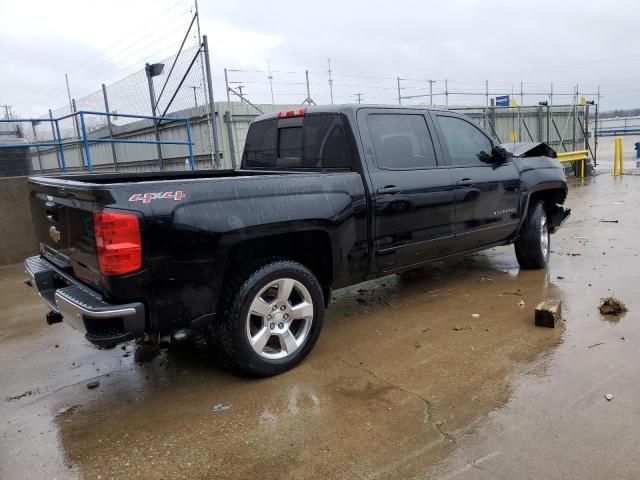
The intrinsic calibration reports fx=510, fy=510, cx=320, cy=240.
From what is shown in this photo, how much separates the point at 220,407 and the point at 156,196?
137 cm

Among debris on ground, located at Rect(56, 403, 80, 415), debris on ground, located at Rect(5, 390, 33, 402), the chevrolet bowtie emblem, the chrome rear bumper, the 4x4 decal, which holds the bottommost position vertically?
debris on ground, located at Rect(56, 403, 80, 415)

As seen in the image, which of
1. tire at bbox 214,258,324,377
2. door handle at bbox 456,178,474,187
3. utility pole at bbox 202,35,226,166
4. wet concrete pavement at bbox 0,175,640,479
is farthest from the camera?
utility pole at bbox 202,35,226,166

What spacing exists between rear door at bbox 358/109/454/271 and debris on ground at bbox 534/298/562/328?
1.01m

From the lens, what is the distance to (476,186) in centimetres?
500

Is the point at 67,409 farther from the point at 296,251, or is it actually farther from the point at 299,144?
the point at 299,144

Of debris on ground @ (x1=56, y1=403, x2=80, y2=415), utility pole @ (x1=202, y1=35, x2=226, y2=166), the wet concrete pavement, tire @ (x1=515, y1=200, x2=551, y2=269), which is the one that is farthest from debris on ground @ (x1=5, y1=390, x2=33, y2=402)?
utility pole @ (x1=202, y1=35, x2=226, y2=166)

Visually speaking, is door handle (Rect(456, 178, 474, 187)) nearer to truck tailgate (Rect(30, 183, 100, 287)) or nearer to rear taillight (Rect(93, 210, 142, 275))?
rear taillight (Rect(93, 210, 142, 275))

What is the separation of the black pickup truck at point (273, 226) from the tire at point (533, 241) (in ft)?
1.39

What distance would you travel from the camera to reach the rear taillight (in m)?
2.79

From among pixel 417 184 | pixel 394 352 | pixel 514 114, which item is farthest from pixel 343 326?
pixel 514 114

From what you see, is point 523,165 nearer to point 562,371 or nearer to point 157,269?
point 562,371

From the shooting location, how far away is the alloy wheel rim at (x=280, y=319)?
345cm

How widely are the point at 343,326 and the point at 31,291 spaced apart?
403 cm

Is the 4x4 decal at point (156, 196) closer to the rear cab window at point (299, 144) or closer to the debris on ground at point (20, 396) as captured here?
the rear cab window at point (299, 144)
